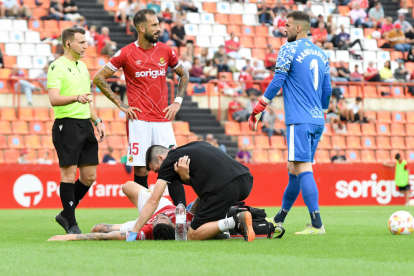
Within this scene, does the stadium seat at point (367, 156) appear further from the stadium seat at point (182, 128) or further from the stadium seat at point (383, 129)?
the stadium seat at point (182, 128)

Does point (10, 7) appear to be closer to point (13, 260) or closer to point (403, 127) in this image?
point (403, 127)

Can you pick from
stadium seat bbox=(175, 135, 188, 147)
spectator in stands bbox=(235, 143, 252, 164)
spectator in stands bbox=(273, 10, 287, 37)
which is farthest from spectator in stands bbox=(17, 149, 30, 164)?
spectator in stands bbox=(273, 10, 287, 37)

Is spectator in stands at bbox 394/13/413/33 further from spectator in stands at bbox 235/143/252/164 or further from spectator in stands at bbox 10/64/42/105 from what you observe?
spectator in stands at bbox 10/64/42/105

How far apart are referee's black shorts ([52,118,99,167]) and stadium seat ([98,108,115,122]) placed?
33.5 feet

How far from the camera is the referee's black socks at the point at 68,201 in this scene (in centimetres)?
778

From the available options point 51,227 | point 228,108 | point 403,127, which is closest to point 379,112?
point 403,127

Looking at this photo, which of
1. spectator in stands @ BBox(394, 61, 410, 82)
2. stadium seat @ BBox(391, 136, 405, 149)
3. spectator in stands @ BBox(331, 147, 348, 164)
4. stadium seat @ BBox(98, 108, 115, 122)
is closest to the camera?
stadium seat @ BBox(98, 108, 115, 122)

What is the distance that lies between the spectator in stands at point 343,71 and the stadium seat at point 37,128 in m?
9.93

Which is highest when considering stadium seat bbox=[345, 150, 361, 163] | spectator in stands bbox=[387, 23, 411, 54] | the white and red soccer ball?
spectator in stands bbox=[387, 23, 411, 54]

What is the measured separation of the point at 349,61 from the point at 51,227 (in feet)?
53.8

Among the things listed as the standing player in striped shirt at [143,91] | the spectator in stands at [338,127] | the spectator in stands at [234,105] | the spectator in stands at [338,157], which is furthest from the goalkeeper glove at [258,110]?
the spectator in stands at [338,127]

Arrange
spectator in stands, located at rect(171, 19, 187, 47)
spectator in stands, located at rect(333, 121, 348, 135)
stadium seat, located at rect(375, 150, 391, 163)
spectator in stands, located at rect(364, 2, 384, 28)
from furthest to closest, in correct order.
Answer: spectator in stands, located at rect(364, 2, 384, 28)
spectator in stands, located at rect(171, 19, 187, 47)
spectator in stands, located at rect(333, 121, 348, 135)
stadium seat, located at rect(375, 150, 391, 163)

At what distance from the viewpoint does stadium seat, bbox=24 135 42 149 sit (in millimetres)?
17078

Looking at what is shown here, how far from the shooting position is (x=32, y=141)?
17.2 metres
